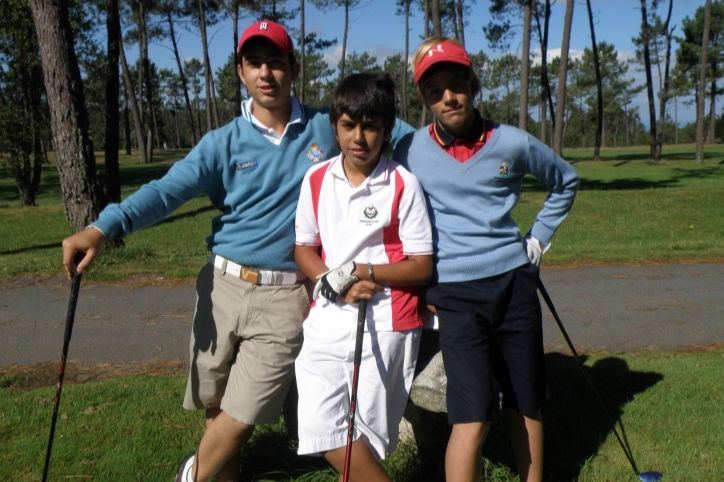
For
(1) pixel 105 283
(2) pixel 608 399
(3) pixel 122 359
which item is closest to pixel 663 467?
(2) pixel 608 399

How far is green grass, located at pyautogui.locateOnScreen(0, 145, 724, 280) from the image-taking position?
8.59 metres

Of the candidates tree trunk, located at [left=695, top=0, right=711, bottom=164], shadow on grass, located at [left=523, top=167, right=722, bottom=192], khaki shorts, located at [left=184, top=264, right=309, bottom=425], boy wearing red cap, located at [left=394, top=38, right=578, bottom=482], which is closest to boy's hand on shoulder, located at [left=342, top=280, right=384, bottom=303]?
boy wearing red cap, located at [left=394, top=38, right=578, bottom=482]

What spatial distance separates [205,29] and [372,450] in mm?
33503

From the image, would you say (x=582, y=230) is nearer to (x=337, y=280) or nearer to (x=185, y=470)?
(x=185, y=470)

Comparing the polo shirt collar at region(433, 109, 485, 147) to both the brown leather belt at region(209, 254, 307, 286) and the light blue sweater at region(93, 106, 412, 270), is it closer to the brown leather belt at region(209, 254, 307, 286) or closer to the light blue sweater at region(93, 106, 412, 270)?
the light blue sweater at region(93, 106, 412, 270)

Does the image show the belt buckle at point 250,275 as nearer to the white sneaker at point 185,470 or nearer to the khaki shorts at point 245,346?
the khaki shorts at point 245,346

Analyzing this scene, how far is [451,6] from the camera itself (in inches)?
1415

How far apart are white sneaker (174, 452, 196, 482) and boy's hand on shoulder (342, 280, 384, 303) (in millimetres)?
1203

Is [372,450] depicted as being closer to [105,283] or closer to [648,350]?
[648,350]

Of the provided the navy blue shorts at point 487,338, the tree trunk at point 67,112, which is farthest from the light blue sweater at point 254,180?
the tree trunk at point 67,112

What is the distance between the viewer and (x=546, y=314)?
20.8 ft

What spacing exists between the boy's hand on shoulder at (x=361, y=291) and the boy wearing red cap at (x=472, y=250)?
13.7 inches

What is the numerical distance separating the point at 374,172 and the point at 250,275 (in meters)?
0.75

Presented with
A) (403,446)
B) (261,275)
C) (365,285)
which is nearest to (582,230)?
(403,446)
